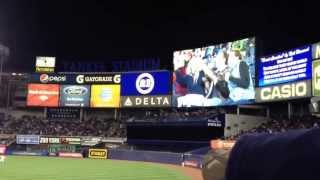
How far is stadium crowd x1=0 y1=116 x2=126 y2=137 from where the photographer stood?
68938 millimetres

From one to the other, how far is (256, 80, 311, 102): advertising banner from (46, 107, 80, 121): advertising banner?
31351mm

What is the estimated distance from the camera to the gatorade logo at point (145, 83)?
216 feet

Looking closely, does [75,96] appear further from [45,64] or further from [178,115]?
[178,115]

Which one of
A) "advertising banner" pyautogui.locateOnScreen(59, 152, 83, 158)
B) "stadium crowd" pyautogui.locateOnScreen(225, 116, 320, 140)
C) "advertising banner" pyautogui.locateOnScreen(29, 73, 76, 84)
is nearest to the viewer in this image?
"stadium crowd" pyautogui.locateOnScreen(225, 116, 320, 140)

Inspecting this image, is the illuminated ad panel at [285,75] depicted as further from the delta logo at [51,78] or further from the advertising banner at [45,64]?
the advertising banner at [45,64]

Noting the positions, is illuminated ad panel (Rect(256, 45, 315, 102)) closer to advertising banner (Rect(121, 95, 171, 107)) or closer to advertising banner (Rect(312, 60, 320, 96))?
advertising banner (Rect(312, 60, 320, 96))

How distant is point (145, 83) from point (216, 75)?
12587mm

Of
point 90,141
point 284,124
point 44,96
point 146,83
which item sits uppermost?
point 146,83

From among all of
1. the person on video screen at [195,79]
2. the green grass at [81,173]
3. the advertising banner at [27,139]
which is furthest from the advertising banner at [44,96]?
the green grass at [81,173]

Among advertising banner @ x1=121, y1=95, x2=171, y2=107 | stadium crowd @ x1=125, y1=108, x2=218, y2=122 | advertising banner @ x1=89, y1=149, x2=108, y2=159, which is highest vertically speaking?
advertising banner @ x1=121, y1=95, x2=171, y2=107

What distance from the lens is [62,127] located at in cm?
7144

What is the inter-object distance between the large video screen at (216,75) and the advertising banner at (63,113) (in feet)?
57.3

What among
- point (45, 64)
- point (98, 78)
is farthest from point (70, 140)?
point (45, 64)

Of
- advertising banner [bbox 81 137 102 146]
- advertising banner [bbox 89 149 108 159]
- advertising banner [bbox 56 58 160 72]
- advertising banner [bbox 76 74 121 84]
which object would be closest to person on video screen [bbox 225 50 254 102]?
advertising banner [bbox 89 149 108 159]
